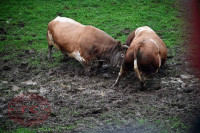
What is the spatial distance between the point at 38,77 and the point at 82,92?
1432mm

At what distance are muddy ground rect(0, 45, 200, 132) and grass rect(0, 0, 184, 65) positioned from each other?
0.96 m

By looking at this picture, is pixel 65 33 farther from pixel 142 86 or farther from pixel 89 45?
pixel 142 86

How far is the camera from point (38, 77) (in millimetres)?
6305

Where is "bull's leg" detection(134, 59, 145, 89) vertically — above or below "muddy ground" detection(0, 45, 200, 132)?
above

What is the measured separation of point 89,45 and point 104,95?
5.21 feet

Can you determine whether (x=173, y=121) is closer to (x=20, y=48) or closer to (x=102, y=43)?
(x=102, y=43)

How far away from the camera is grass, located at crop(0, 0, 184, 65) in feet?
27.4

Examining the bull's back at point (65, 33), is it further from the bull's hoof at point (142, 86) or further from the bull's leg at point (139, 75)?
the bull's hoof at point (142, 86)

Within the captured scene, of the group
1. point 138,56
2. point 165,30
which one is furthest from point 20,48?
point 165,30
